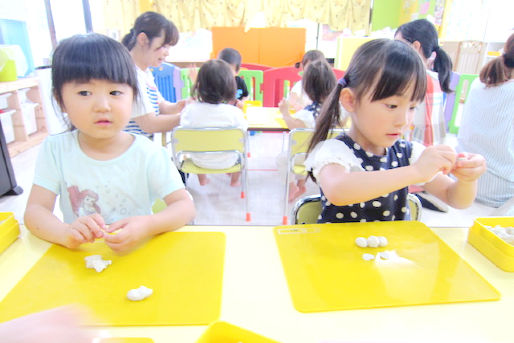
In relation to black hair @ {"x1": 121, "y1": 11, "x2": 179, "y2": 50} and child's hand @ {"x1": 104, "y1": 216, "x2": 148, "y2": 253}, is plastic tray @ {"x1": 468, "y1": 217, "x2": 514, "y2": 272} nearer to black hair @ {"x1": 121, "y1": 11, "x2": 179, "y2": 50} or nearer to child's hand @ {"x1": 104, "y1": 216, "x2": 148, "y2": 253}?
child's hand @ {"x1": 104, "y1": 216, "x2": 148, "y2": 253}

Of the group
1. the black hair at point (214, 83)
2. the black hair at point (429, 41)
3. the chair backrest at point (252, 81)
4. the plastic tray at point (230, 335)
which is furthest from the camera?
the chair backrest at point (252, 81)

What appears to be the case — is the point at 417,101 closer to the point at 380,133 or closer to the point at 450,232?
the point at 380,133

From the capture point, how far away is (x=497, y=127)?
Result: 5.24 ft

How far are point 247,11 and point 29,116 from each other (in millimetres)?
3283

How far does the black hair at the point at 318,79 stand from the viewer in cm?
207

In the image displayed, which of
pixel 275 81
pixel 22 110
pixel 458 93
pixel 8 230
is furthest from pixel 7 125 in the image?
pixel 458 93

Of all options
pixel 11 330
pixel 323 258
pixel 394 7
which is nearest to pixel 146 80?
pixel 323 258

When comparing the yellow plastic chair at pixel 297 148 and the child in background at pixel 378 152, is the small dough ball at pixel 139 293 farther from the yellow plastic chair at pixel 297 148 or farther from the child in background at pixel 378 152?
the yellow plastic chair at pixel 297 148

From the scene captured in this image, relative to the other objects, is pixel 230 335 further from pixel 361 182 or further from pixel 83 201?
pixel 83 201

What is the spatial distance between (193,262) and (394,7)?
239 inches

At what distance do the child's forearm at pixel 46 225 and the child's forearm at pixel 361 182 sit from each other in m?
0.58

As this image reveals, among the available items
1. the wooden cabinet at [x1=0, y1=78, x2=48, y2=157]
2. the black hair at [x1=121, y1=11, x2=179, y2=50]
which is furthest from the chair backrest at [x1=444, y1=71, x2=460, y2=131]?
the wooden cabinet at [x1=0, y1=78, x2=48, y2=157]

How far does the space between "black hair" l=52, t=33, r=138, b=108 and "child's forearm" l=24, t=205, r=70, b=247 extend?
0.84 ft

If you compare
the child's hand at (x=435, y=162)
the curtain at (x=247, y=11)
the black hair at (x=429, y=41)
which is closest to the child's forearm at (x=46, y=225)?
the child's hand at (x=435, y=162)
